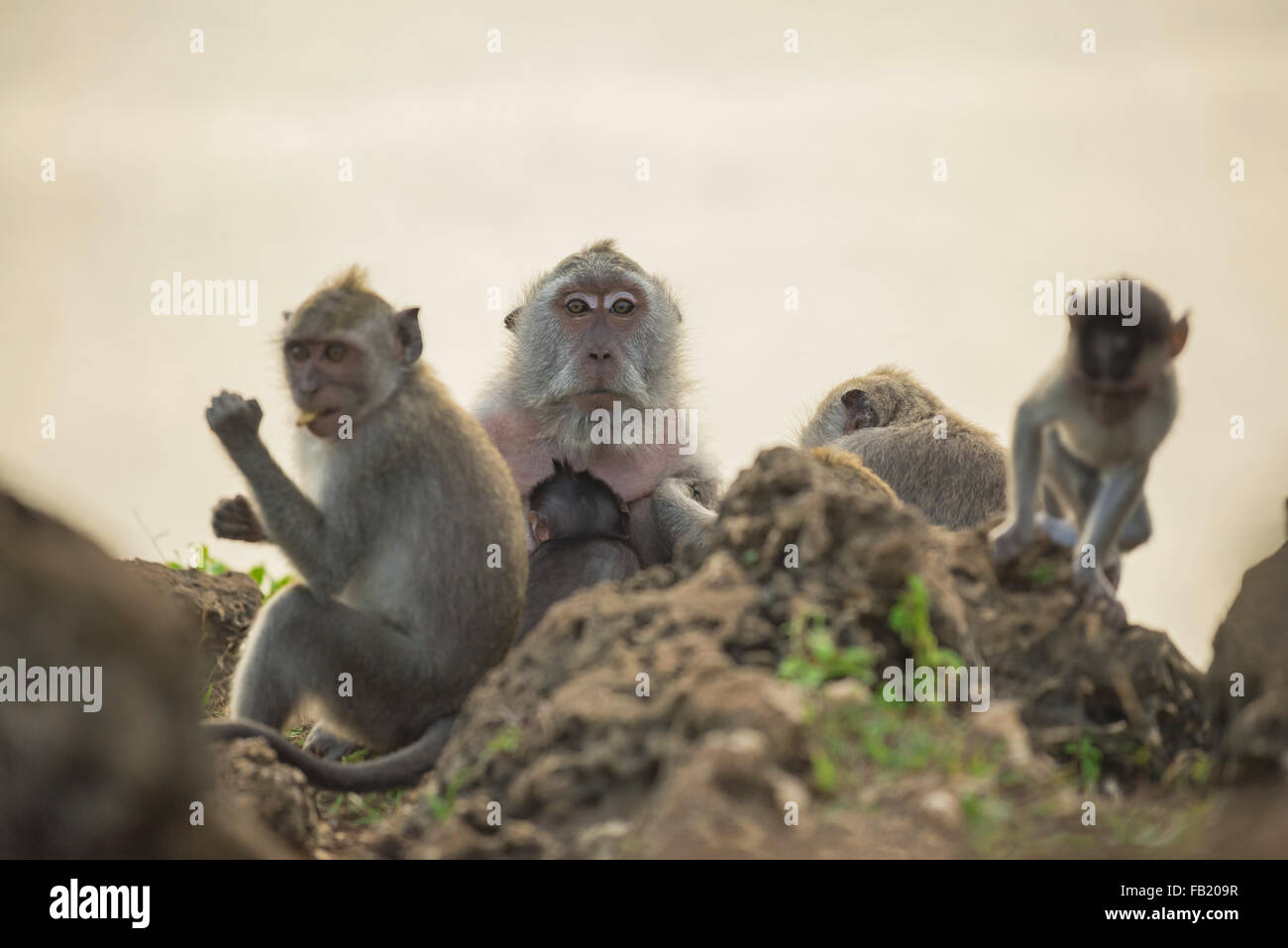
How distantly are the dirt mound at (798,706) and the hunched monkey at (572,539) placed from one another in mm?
2451

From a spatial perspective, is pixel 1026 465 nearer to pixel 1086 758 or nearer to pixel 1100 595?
pixel 1100 595

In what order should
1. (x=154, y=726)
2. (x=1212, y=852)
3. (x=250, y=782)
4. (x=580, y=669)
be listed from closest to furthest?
(x=154, y=726) < (x=1212, y=852) < (x=580, y=669) < (x=250, y=782)

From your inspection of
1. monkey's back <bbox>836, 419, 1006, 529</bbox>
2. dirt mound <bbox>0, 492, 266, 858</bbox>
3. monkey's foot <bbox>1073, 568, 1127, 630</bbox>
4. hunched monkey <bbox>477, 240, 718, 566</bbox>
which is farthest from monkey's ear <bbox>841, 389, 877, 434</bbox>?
dirt mound <bbox>0, 492, 266, 858</bbox>

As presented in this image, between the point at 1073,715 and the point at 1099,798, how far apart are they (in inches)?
23.2

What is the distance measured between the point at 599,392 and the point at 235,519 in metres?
3.18

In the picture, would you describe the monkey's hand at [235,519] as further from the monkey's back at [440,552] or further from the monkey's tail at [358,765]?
the monkey's tail at [358,765]

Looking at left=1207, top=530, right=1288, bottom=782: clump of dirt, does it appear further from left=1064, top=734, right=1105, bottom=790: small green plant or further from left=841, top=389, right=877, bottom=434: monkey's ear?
left=841, top=389, right=877, bottom=434: monkey's ear

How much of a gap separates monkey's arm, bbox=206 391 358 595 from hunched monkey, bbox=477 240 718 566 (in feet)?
9.33

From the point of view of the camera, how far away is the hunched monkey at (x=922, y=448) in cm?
874

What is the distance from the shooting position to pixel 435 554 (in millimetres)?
6727

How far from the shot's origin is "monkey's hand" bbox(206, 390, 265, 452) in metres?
6.57

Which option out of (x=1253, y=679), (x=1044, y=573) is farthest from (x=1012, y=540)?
(x=1253, y=679)
